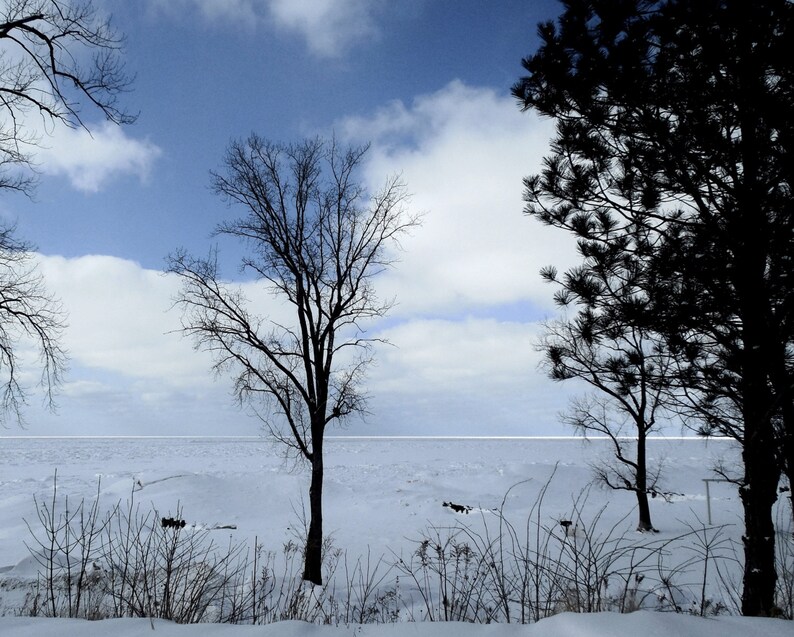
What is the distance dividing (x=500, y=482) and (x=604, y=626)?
84.8ft

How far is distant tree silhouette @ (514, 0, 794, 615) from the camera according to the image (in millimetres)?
4273

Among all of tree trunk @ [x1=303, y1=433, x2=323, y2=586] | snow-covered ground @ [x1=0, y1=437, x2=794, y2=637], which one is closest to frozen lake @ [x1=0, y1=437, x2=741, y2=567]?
snow-covered ground @ [x1=0, y1=437, x2=794, y2=637]

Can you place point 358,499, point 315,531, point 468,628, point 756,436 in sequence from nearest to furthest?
point 468,628 → point 756,436 → point 315,531 → point 358,499

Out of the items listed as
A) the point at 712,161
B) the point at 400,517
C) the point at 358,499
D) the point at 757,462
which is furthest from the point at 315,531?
the point at 358,499

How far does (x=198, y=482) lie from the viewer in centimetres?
2150

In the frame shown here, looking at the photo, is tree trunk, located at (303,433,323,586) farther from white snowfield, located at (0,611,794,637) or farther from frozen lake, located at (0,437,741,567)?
white snowfield, located at (0,611,794,637)

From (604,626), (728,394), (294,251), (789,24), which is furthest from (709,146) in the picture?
(294,251)

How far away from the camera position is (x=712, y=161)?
14.9ft

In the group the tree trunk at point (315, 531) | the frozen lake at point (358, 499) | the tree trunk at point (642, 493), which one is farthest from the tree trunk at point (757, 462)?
the tree trunk at point (642, 493)

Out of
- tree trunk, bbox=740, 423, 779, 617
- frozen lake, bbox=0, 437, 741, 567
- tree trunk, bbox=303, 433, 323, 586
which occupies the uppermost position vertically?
tree trunk, bbox=740, 423, 779, 617

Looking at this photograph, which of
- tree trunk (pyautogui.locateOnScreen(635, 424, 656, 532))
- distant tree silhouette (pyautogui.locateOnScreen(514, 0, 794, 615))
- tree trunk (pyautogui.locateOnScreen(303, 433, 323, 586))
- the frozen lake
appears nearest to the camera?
distant tree silhouette (pyautogui.locateOnScreen(514, 0, 794, 615))

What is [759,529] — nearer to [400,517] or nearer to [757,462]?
[757,462]

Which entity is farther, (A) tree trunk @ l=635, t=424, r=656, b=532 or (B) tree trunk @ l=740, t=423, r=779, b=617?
(A) tree trunk @ l=635, t=424, r=656, b=532

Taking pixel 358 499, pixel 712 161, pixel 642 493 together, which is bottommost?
pixel 358 499
